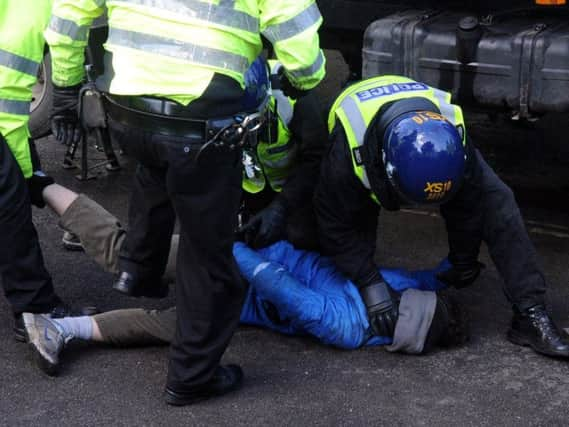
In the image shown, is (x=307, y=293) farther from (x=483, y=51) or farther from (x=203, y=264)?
(x=483, y=51)

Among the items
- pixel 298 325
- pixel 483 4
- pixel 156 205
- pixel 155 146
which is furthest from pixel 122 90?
pixel 483 4

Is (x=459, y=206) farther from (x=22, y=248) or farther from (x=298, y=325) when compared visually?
(x=22, y=248)

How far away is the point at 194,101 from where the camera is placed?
3332 millimetres

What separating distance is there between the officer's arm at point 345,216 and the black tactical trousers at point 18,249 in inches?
41.1

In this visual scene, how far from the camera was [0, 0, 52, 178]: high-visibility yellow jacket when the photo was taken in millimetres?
3838

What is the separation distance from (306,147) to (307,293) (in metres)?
0.60

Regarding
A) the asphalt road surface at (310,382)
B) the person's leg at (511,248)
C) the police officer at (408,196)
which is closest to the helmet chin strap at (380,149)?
the police officer at (408,196)

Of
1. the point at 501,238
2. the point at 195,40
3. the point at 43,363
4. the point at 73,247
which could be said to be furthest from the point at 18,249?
the point at 501,238

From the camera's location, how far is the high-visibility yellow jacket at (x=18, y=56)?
3838 millimetres

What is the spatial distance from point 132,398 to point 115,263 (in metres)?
0.64

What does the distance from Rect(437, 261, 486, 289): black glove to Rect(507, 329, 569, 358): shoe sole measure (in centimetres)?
25

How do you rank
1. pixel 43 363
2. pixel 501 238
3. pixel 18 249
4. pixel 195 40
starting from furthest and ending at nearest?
pixel 501 238
pixel 18 249
pixel 43 363
pixel 195 40

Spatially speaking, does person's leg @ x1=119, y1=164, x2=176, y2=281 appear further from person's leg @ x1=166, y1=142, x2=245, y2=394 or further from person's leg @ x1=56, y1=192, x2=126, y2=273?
person's leg @ x1=166, y1=142, x2=245, y2=394

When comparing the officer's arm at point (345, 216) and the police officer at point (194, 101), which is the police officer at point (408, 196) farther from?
the police officer at point (194, 101)
